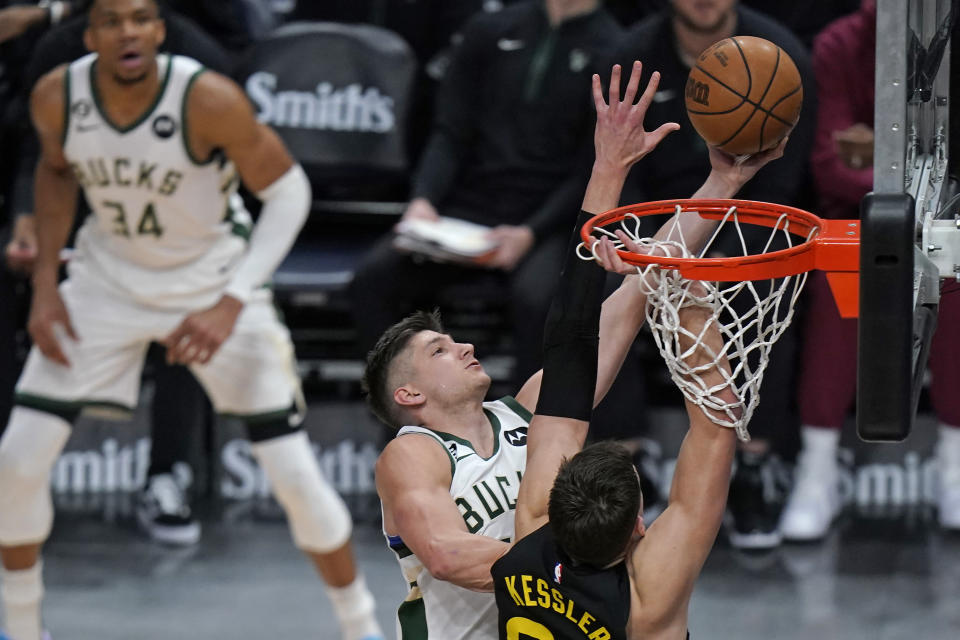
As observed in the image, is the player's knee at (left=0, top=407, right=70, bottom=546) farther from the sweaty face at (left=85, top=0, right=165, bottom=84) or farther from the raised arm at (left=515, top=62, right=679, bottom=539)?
the raised arm at (left=515, top=62, right=679, bottom=539)

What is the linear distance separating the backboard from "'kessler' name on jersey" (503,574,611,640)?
61 centimetres

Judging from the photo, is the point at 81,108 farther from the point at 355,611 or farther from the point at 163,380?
the point at 355,611

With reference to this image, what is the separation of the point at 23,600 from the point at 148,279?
1132 millimetres

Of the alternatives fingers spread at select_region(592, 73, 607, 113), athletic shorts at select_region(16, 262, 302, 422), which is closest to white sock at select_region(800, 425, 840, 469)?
athletic shorts at select_region(16, 262, 302, 422)

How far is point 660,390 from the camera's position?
6.45m

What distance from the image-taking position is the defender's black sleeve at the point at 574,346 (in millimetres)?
2916

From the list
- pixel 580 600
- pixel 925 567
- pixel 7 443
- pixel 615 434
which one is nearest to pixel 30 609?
pixel 7 443

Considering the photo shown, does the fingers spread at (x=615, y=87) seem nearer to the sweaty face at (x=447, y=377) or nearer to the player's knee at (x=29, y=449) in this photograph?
the sweaty face at (x=447, y=377)

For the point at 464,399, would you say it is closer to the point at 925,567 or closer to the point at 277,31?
the point at 925,567

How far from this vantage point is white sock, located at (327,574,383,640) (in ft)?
16.6

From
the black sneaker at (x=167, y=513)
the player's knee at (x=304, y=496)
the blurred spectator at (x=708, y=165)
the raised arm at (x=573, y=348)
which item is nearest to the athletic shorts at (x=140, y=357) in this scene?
the player's knee at (x=304, y=496)

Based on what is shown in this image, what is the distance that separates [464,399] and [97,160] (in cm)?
228

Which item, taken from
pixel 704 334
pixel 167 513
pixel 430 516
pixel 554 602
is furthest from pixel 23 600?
pixel 704 334

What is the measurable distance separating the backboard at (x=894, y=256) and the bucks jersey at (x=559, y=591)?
55cm
